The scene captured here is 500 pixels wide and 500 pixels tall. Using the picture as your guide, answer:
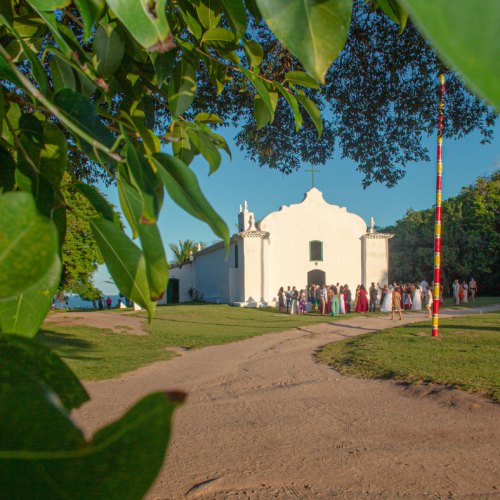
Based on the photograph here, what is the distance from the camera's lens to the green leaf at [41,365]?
0.26 meters

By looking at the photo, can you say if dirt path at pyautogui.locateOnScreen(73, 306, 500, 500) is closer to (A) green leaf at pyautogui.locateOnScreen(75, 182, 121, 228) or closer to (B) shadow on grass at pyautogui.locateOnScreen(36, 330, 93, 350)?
(A) green leaf at pyautogui.locateOnScreen(75, 182, 121, 228)

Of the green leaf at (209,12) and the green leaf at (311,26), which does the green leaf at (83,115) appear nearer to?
the green leaf at (311,26)

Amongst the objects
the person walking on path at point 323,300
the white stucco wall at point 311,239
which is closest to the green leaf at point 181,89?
the person walking on path at point 323,300

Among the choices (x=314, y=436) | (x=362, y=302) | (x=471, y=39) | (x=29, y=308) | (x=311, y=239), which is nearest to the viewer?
(x=471, y=39)

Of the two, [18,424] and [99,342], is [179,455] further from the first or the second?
[99,342]

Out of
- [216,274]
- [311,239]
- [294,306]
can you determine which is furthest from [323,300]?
[216,274]

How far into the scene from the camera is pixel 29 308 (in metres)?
0.44

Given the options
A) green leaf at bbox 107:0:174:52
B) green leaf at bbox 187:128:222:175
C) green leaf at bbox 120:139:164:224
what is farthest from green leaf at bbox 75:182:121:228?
green leaf at bbox 187:128:222:175

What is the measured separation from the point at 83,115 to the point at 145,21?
0.95 feet

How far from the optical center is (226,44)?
1.14m

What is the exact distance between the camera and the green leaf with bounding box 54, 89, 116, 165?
0.60 meters

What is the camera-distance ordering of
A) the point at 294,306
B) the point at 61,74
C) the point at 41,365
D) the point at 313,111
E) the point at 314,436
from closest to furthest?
the point at 41,365
the point at 61,74
the point at 313,111
the point at 314,436
the point at 294,306

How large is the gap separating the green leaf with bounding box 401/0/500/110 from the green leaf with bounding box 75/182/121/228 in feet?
1.71

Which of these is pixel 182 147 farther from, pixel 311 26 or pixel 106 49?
pixel 311 26
